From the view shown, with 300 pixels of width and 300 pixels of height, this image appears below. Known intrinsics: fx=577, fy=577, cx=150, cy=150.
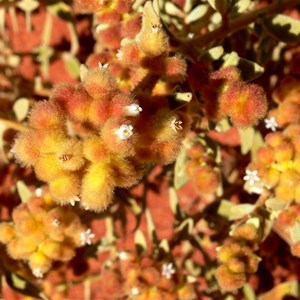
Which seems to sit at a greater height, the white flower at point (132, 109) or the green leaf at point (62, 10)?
the white flower at point (132, 109)

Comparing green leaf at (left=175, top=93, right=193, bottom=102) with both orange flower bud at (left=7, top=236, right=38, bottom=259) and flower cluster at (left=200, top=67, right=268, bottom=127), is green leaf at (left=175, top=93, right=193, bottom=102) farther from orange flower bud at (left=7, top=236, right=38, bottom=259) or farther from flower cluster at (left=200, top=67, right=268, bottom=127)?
orange flower bud at (left=7, top=236, right=38, bottom=259)

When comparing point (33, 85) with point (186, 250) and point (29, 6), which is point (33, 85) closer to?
point (29, 6)

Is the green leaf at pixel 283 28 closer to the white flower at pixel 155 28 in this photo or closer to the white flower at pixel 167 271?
the white flower at pixel 155 28

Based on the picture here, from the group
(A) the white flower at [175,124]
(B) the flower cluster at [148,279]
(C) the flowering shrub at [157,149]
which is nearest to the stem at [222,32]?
(C) the flowering shrub at [157,149]

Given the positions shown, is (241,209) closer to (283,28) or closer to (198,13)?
(283,28)

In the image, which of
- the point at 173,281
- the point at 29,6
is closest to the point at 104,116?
the point at 173,281
